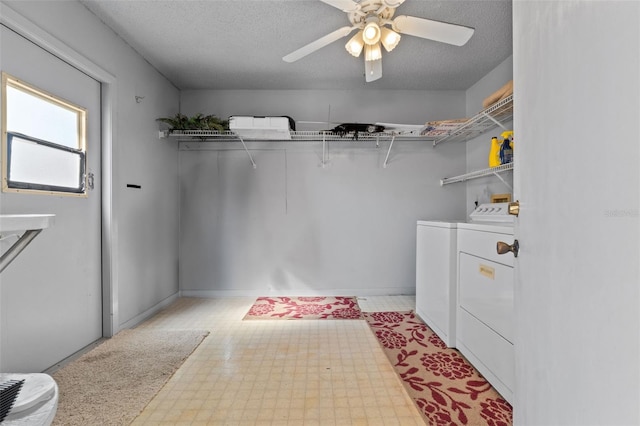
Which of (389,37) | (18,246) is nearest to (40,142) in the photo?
(18,246)

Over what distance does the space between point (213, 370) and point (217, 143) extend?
7.27ft

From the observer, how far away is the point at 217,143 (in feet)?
10.5

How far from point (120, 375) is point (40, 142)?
133cm

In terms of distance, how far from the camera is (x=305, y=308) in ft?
9.32

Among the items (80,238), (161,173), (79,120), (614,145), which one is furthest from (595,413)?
(161,173)

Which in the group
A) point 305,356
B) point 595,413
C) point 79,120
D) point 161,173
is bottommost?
point 305,356

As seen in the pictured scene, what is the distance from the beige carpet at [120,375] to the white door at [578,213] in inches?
61.5

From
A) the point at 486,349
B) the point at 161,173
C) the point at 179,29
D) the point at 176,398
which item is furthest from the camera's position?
the point at 161,173

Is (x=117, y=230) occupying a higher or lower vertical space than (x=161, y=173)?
lower

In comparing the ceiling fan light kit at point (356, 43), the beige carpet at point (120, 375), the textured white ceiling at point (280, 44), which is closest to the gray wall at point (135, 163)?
the textured white ceiling at point (280, 44)

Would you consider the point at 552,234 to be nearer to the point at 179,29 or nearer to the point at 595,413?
the point at 595,413

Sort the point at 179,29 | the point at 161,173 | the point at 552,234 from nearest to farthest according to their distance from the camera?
the point at 552,234
the point at 179,29
the point at 161,173

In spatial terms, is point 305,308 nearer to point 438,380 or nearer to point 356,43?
point 438,380

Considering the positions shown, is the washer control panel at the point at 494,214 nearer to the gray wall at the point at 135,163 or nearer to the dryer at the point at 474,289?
the dryer at the point at 474,289
